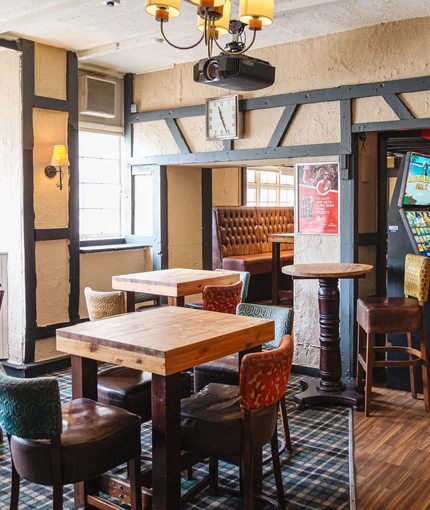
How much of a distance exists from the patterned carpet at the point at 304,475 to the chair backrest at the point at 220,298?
3.12ft

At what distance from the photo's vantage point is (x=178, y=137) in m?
6.24

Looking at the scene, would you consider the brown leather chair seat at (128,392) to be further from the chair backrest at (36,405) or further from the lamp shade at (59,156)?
the lamp shade at (59,156)

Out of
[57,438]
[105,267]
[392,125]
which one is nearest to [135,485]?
[57,438]

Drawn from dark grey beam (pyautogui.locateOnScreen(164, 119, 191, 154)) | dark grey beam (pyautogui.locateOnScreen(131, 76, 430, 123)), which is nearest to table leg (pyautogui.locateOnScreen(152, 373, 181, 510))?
dark grey beam (pyautogui.locateOnScreen(131, 76, 430, 123))

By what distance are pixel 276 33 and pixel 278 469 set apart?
3744mm

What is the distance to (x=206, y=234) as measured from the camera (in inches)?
290

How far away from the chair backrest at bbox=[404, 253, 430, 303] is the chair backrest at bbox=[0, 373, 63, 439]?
10.0 ft

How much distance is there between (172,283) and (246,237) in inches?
141

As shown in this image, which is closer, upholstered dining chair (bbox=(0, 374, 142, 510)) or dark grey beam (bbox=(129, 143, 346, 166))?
upholstered dining chair (bbox=(0, 374, 142, 510))

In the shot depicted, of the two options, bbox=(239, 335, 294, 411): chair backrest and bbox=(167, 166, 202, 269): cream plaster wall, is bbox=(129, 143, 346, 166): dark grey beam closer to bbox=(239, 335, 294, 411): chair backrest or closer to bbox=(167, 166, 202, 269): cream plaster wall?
bbox=(167, 166, 202, 269): cream plaster wall

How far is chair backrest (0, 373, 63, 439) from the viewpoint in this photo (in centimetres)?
228

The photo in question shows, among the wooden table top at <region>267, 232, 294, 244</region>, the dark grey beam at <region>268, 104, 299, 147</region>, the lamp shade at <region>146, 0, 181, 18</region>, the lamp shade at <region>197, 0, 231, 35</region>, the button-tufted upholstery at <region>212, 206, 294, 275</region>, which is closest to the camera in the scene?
the lamp shade at <region>146, 0, 181, 18</region>

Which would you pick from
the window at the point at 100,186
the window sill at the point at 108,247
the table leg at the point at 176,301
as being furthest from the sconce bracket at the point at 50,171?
the table leg at the point at 176,301

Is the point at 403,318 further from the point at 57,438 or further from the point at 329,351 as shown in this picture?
the point at 57,438
